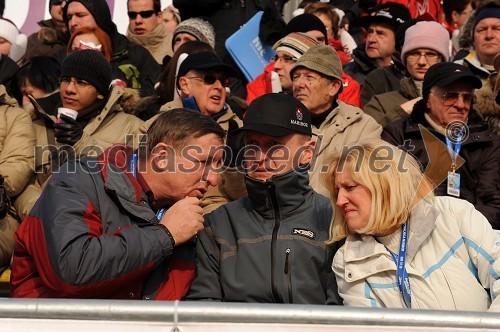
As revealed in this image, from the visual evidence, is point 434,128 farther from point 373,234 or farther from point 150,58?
point 150,58

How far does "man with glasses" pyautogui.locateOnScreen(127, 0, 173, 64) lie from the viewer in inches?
369

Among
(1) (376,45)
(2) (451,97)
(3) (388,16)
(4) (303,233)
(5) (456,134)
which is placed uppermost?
(4) (303,233)

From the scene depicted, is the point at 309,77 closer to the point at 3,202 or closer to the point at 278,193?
the point at 278,193

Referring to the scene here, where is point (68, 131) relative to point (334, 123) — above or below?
below

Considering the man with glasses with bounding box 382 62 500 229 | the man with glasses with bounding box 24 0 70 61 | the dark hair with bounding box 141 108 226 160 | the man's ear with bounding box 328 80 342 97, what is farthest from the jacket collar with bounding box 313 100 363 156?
the man with glasses with bounding box 24 0 70 61

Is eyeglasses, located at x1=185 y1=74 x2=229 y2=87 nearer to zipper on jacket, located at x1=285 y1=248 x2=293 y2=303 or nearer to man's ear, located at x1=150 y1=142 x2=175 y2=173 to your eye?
man's ear, located at x1=150 y1=142 x2=175 y2=173

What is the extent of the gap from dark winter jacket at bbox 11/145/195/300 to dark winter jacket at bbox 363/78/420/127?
316 cm

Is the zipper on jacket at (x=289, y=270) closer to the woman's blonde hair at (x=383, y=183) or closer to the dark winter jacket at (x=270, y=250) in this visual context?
the dark winter jacket at (x=270, y=250)

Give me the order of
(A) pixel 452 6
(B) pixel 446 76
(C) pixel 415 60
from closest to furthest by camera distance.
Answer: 1. (B) pixel 446 76
2. (C) pixel 415 60
3. (A) pixel 452 6

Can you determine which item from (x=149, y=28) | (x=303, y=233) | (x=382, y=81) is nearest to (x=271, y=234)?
(x=303, y=233)

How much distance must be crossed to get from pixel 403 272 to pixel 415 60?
390 centimetres

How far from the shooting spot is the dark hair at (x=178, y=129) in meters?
4.39

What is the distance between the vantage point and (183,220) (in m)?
4.16

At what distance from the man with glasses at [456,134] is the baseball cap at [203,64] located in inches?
52.1
